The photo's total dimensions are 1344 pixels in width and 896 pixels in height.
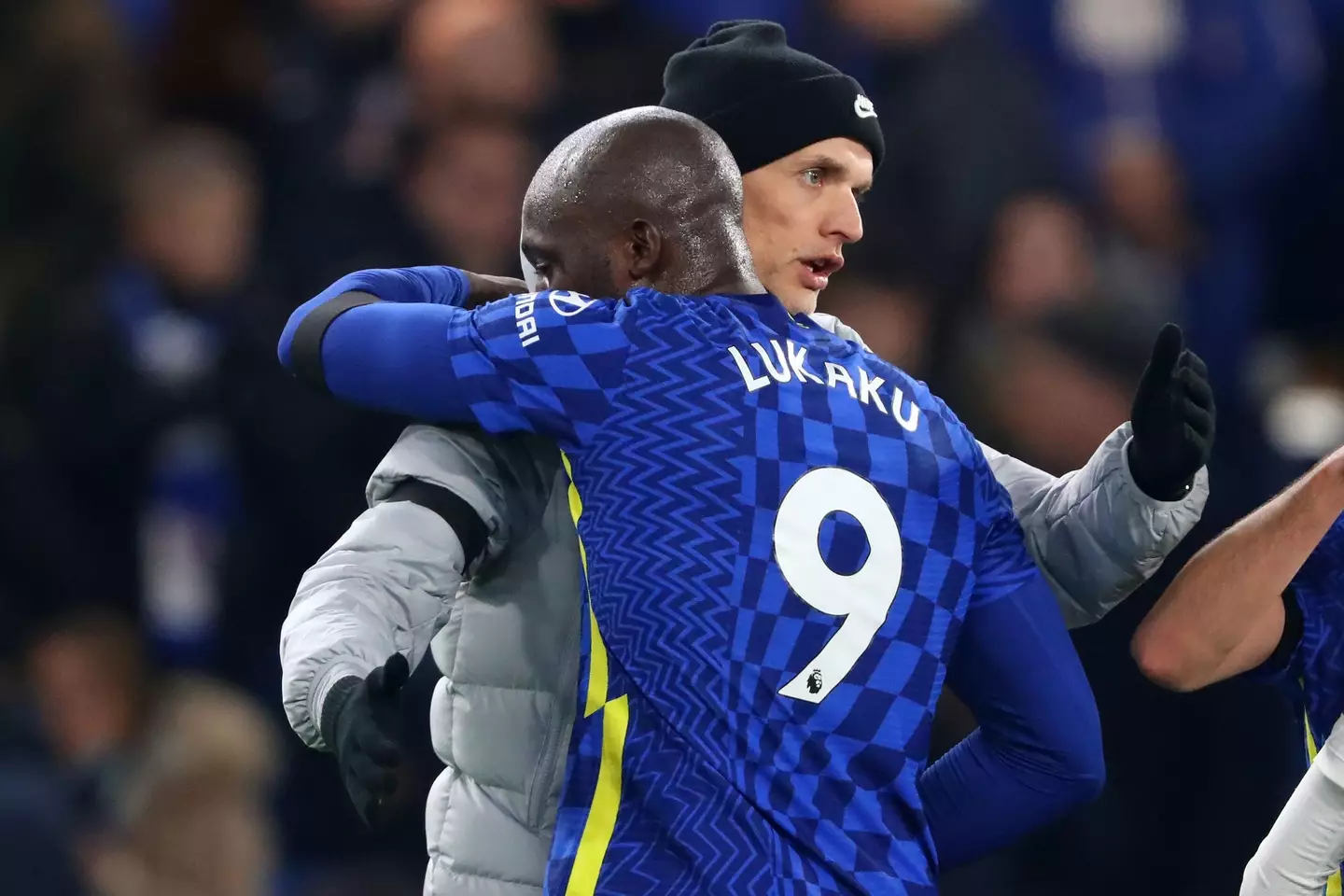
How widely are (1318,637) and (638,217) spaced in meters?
1.00

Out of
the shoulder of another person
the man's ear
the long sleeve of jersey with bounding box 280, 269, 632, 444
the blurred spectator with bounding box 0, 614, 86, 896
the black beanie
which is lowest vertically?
the blurred spectator with bounding box 0, 614, 86, 896

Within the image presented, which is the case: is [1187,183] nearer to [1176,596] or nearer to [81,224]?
[81,224]

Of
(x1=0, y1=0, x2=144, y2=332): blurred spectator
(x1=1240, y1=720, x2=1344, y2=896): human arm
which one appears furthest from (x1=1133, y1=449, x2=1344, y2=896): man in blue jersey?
(x1=0, y1=0, x2=144, y2=332): blurred spectator

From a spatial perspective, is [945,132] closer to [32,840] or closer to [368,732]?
[32,840]

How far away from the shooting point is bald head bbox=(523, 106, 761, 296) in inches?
96.3

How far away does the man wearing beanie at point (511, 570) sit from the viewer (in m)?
2.32

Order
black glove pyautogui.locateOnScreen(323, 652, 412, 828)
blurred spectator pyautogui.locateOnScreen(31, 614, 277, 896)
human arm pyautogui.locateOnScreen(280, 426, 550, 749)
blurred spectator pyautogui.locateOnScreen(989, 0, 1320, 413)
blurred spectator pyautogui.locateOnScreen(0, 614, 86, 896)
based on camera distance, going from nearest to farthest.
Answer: black glove pyautogui.locateOnScreen(323, 652, 412, 828), human arm pyautogui.locateOnScreen(280, 426, 550, 749), blurred spectator pyautogui.locateOnScreen(0, 614, 86, 896), blurred spectator pyautogui.locateOnScreen(31, 614, 277, 896), blurred spectator pyautogui.locateOnScreen(989, 0, 1320, 413)

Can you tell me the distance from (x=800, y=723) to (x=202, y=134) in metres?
3.15

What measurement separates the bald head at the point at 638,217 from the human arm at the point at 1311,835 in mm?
894

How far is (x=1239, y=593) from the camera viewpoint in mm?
2551

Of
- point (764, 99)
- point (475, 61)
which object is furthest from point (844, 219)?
point (475, 61)

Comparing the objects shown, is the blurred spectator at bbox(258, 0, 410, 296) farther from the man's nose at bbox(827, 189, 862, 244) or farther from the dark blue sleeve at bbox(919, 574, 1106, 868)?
the dark blue sleeve at bbox(919, 574, 1106, 868)

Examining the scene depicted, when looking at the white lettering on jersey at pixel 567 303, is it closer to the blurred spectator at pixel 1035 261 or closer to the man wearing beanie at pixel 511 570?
the man wearing beanie at pixel 511 570

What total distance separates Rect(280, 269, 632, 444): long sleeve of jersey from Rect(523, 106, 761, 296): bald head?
0.31 feet
